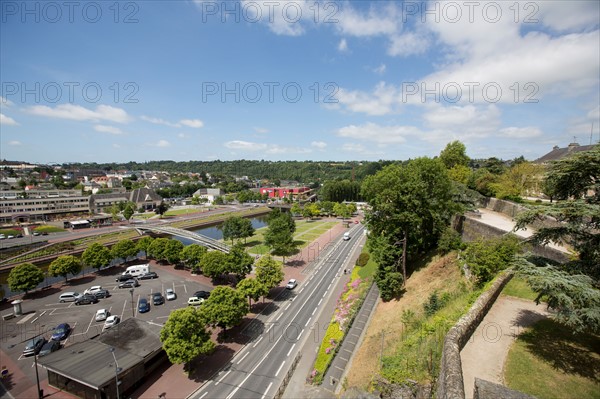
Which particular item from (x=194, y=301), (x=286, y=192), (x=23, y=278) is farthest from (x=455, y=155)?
(x=286, y=192)

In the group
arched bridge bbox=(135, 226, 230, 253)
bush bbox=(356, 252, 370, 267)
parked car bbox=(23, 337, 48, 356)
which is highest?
arched bridge bbox=(135, 226, 230, 253)

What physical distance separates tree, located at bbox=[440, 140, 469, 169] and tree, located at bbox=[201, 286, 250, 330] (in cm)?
5721

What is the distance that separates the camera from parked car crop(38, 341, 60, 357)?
26083mm

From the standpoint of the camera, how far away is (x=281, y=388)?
874 inches

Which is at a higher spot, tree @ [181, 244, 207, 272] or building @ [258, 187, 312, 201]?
building @ [258, 187, 312, 201]

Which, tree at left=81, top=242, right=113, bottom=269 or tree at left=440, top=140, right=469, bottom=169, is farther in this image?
tree at left=440, top=140, right=469, bottom=169

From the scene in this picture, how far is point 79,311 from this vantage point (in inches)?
1368

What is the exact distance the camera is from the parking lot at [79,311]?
28609 mm

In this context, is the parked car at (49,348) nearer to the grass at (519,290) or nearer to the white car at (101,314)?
the white car at (101,314)

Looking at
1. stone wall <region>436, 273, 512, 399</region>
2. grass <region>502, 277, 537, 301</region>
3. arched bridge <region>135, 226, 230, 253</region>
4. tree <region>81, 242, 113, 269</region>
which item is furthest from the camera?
arched bridge <region>135, 226, 230, 253</region>

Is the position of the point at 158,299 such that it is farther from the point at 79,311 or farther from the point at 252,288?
the point at 252,288

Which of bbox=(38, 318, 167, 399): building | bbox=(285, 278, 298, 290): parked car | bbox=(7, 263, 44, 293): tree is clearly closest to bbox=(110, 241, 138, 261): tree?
bbox=(7, 263, 44, 293): tree

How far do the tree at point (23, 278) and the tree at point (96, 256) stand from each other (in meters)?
7.31

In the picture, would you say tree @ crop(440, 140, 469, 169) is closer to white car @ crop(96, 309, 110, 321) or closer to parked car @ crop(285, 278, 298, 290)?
parked car @ crop(285, 278, 298, 290)
